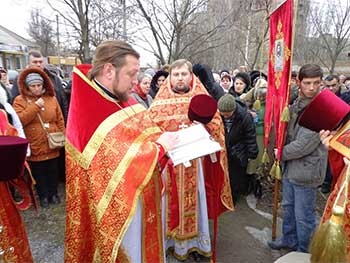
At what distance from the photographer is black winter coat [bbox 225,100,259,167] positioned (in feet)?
14.6

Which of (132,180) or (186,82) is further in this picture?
(186,82)

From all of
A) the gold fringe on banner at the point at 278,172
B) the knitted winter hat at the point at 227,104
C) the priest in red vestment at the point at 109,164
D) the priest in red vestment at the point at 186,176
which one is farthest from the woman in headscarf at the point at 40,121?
the gold fringe on banner at the point at 278,172

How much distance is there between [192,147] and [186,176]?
4.04 ft

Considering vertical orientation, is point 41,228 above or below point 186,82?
below

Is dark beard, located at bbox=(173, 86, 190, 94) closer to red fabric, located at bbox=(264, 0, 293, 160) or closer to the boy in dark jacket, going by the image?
red fabric, located at bbox=(264, 0, 293, 160)

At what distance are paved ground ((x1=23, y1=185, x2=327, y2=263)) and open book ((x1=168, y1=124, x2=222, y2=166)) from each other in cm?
174

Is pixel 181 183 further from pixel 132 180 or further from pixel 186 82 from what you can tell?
pixel 132 180

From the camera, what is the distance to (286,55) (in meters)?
3.00

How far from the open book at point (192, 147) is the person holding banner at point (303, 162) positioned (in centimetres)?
120

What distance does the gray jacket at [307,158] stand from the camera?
2.85 metres

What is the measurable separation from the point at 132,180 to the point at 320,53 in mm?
18566

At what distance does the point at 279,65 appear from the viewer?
10.5 feet

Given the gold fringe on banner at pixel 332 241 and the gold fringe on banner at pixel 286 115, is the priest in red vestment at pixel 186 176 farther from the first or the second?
the gold fringe on banner at pixel 332 241

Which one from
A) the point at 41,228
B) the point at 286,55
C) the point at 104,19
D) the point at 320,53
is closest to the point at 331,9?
the point at 320,53
